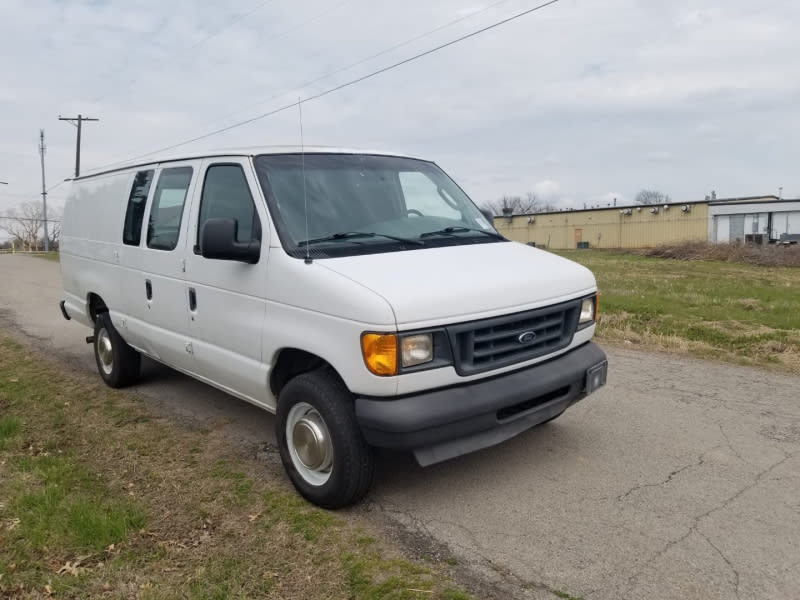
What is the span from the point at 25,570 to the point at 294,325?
1764 mm

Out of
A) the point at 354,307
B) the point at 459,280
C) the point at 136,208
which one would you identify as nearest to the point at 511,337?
the point at 459,280

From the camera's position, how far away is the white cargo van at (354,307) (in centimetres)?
331

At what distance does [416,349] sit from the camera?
3.28 meters

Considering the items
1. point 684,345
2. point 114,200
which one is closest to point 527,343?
point 114,200

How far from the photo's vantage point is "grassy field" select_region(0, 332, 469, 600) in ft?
9.58

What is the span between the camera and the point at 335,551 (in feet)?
10.5

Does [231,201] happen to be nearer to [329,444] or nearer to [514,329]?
[329,444]

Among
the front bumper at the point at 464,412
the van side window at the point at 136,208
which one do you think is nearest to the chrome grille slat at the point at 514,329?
the front bumper at the point at 464,412

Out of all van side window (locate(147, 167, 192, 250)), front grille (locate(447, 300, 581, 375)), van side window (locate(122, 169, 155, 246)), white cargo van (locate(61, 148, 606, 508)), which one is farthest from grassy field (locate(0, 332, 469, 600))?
van side window (locate(122, 169, 155, 246))

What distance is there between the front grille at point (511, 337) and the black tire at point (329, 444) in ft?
2.25

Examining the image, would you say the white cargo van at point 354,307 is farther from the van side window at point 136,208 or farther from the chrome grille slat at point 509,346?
the van side window at point 136,208

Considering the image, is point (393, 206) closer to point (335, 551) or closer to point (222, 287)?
point (222, 287)

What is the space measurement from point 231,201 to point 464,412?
2.19m

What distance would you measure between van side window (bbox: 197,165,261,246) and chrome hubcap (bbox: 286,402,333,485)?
1136 millimetres
